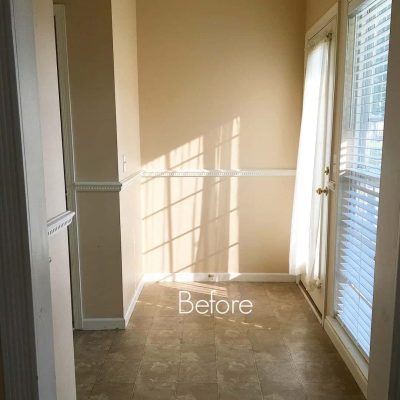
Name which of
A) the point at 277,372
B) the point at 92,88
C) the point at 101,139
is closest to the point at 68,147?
the point at 101,139

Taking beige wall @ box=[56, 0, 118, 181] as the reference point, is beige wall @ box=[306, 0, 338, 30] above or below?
above

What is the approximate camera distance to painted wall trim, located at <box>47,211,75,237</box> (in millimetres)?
1375

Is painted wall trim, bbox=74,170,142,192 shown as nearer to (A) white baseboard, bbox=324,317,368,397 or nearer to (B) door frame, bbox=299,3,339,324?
(B) door frame, bbox=299,3,339,324

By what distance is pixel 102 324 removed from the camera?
9.32ft

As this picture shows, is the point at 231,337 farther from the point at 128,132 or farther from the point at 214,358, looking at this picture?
the point at 128,132

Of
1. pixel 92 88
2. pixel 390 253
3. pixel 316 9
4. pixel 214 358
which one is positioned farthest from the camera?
pixel 316 9

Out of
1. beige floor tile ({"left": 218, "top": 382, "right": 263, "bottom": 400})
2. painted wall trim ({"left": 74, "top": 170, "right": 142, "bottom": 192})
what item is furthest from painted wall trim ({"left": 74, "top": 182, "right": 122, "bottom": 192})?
beige floor tile ({"left": 218, "top": 382, "right": 263, "bottom": 400})

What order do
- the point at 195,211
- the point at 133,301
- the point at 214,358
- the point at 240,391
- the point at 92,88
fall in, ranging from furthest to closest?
the point at 195,211, the point at 133,301, the point at 92,88, the point at 214,358, the point at 240,391

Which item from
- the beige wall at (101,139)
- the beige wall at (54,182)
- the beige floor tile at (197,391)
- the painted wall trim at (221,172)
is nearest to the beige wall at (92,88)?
the beige wall at (101,139)

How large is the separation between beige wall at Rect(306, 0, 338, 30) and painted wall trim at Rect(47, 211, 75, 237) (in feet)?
7.21

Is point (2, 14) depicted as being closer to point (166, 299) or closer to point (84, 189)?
point (84, 189)

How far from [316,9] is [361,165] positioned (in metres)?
1.55

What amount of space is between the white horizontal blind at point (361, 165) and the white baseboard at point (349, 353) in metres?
0.05

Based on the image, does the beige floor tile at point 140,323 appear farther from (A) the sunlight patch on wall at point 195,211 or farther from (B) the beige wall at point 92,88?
(B) the beige wall at point 92,88
